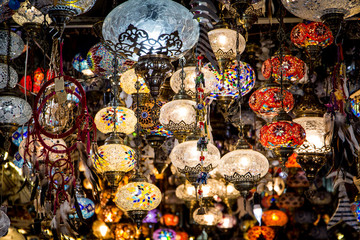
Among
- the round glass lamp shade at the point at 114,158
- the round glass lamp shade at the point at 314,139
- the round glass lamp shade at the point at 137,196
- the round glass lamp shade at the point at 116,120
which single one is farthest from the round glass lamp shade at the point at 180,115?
the round glass lamp shade at the point at 314,139

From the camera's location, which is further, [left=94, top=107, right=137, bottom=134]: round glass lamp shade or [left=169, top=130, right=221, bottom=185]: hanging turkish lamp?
[left=94, top=107, right=137, bottom=134]: round glass lamp shade

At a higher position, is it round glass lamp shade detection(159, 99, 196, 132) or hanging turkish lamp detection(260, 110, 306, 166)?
round glass lamp shade detection(159, 99, 196, 132)

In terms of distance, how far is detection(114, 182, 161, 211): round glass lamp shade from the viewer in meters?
3.92

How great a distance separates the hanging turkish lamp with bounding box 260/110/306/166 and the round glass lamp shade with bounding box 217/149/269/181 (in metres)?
0.11

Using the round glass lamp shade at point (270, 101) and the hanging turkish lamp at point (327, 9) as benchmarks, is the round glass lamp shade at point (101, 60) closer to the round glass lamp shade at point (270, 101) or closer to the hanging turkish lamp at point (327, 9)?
the round glass lamp shade at point (270, 101)

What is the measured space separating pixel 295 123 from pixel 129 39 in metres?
1.49

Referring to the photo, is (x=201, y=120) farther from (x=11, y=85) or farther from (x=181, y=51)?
(x=11, y=85)

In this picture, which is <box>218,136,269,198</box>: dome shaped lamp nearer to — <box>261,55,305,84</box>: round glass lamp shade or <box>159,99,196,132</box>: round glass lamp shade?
<box>159,99,196,132</box>: round glass lamp shade

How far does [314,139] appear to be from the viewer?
12.1ft

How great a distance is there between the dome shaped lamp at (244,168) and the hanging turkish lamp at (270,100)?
0.38m

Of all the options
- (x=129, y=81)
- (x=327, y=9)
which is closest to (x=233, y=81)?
(x=129, y=81)

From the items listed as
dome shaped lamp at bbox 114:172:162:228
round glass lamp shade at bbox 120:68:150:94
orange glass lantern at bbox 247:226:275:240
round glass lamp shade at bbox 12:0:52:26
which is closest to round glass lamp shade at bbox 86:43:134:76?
round glass lamp shade at bbox 120:68:150:94

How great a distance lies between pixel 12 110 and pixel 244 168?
58.0 inches

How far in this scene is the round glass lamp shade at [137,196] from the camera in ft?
12.9
